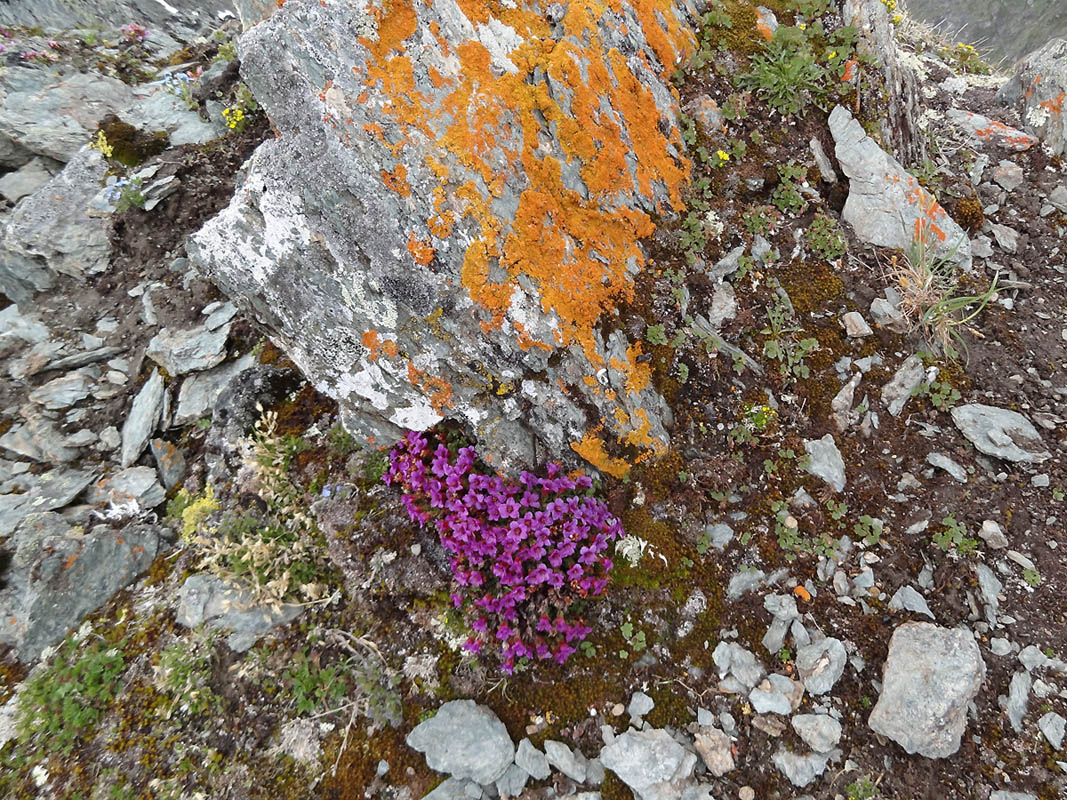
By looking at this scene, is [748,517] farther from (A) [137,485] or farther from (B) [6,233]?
(B) [6,233]

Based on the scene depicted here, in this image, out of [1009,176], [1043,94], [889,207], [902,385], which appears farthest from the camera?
[1043,94]

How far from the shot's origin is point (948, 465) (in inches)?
189

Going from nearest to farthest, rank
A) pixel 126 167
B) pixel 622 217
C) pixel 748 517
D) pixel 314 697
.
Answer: pixel 314 697
pixel 748 517
pixel 622 217
pixel 126 167

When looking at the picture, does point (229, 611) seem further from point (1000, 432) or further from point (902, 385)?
point (1000, 432)

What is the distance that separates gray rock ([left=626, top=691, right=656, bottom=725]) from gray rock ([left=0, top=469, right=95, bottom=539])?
559 cm

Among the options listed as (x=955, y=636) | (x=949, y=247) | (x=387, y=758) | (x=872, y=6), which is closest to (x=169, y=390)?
(x=387, y=758)

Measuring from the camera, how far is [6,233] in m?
7.06

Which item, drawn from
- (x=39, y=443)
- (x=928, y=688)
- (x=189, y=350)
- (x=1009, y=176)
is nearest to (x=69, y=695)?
(x=39, y=443)

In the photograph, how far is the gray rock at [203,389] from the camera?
19.4 feet

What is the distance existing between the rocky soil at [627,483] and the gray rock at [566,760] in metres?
0.02

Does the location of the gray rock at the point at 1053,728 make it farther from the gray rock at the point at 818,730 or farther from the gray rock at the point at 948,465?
the gray rock at the point at 948,465

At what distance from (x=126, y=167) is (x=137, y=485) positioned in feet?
15.2

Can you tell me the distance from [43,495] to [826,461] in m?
7.44

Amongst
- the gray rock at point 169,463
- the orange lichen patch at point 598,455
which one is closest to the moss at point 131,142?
the gray rock at point 169,463
